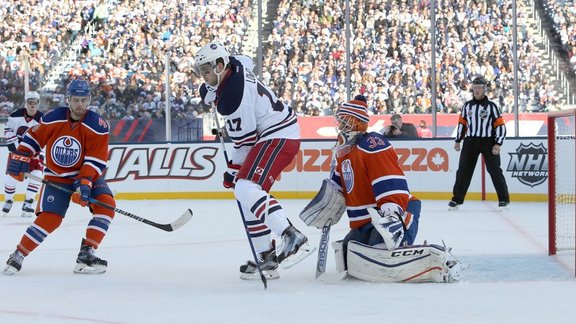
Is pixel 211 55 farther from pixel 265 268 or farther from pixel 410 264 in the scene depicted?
pixel 410 264

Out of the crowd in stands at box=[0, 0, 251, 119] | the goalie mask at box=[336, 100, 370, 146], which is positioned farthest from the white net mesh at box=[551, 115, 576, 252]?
the crowd in stands at box=[0, 0, 251, 119]

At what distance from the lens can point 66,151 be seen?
596 cm

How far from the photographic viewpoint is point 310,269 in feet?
19.7

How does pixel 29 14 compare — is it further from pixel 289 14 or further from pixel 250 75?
pixel 250 75

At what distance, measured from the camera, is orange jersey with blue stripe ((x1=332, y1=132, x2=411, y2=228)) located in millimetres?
5258

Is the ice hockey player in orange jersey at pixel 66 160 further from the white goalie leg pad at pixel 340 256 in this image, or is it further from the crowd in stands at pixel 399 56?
the crowd in stands at pixel 399 56

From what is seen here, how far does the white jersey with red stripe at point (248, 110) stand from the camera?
17.4ft

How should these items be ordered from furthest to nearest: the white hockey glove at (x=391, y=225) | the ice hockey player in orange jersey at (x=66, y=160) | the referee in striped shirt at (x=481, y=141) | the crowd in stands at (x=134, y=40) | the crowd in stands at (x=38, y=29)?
the crowd in stands at (x=38, y=29) < the crowd in stands at (x=134, y=40) < the referee in striped shirt at (x=481, y=141) < the ice hockey player in orange jersey at (x=66, y=160) < the white hockey glove at (x=391, y=225)

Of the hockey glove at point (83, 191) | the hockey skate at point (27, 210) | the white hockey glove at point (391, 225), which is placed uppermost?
Result: the hockey glove at point (83, 191)

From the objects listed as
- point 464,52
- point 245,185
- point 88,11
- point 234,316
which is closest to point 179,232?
point 245,185

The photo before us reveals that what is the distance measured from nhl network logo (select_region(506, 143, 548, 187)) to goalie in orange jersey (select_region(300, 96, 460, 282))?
702cm

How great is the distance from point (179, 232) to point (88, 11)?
37.2 ft

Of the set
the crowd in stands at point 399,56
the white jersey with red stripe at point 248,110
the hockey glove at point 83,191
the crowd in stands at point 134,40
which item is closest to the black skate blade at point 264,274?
the white jersey with red stripe at point 248,110

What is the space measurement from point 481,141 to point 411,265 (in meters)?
5.54
